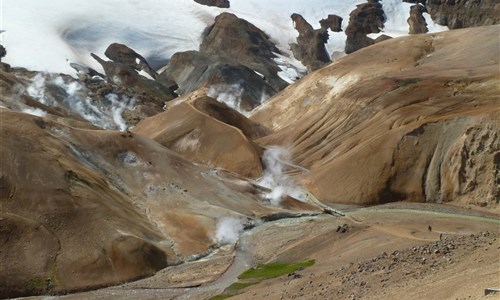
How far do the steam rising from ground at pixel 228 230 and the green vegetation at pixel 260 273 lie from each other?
855cm

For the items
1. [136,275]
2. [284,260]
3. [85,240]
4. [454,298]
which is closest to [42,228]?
[85,240]

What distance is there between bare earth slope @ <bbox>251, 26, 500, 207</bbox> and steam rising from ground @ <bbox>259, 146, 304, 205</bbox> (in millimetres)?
1775

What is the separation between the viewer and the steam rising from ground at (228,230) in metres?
56.5

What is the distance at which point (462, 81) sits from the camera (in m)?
83.5

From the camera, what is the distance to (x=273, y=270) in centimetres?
4594

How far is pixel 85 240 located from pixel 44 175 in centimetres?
782

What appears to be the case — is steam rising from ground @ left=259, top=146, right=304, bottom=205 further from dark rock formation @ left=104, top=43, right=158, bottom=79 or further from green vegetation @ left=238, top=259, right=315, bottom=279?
dark rock formation @ left=104, top=43, right=158, bottom=79

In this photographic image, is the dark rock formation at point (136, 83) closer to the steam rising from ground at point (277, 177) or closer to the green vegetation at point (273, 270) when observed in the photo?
the steam rising from ground at point (277, 177)

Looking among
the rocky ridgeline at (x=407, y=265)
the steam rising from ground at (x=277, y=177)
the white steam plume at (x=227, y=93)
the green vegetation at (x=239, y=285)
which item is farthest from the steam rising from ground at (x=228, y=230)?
the white steam plume at (x=227, y=93)

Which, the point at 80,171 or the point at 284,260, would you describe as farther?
the point at 80,171

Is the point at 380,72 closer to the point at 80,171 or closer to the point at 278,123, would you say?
the point at 278,123

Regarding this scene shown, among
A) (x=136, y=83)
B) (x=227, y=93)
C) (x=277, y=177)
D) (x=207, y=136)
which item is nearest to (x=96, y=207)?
(x=277, y=177)

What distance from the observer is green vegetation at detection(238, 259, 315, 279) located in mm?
44281

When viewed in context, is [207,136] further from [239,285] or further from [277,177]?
[239,285]
